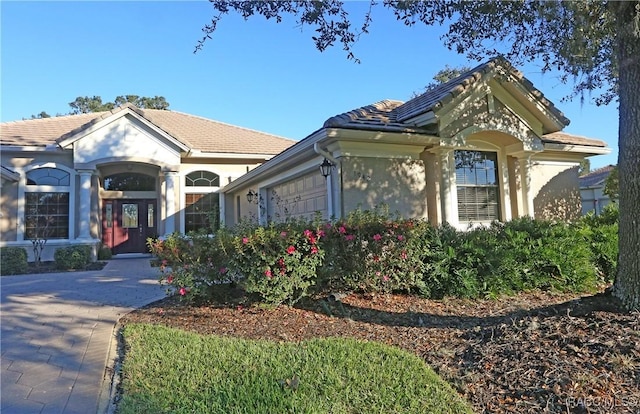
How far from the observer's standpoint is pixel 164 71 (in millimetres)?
10109

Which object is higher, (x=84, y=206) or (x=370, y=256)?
(x=84, y=206)

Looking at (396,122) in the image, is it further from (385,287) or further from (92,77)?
(92,77)

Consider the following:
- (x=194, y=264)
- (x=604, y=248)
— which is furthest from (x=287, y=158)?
(x=604, y=248)

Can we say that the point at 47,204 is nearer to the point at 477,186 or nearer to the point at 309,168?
the point at 309,168

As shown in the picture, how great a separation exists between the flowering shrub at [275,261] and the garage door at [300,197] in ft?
8.36

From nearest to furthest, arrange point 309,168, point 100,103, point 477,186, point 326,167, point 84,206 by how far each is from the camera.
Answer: point 326,167 → point 477,186 → point 309,168 → point 84,206 → point 100,103

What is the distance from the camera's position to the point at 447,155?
9.27 metres

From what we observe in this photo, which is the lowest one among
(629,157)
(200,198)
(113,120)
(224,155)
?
(629,157)

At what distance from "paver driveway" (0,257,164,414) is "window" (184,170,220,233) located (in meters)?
6.97

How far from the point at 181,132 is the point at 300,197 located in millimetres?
10551

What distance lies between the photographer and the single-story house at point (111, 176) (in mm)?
14945

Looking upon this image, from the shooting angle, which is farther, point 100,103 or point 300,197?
point 100,103

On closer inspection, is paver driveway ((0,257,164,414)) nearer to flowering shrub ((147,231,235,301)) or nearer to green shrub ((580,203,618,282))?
flowering shrub ((147,231,235,301))

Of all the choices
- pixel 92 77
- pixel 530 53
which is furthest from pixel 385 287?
pixel 92 77
